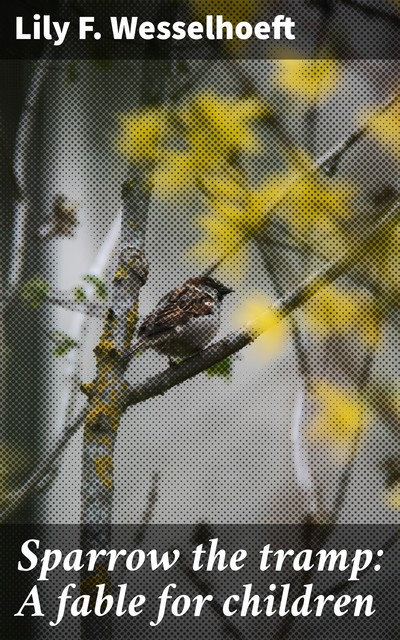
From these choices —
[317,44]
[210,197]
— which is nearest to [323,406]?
[210,197]

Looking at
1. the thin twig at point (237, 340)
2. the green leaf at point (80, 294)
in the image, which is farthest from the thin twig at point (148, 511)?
the green leaf at point (80, 294)

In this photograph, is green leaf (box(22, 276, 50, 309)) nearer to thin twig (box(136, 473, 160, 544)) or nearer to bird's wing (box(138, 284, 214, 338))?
bird's wing (box(138, 284, 214, 338))

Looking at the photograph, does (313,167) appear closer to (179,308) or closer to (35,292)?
(179,308)

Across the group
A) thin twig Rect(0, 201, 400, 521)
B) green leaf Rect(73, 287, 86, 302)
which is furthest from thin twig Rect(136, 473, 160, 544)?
green leaf Rect(73, 287, 86, 302)

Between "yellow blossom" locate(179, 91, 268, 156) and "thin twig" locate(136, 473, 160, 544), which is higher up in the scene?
"yellow blossom" locate(179, 91, 268, 156)

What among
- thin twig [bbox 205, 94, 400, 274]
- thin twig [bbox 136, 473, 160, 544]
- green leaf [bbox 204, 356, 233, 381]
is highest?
thin twig [bbox 205, 94, 400, 274]

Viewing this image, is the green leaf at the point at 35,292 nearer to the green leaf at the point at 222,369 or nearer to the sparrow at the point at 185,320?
the sparrow at the point at 185,320
